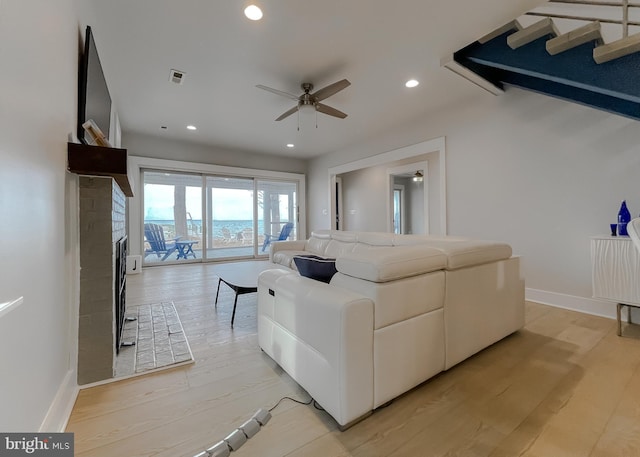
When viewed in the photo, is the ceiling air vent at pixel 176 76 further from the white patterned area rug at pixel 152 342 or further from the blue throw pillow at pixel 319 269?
the blue throw pillow at pixel 319 269

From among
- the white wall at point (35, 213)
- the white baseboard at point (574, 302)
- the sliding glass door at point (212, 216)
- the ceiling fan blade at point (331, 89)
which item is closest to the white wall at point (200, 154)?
the sliding glass door at point (212, 216)

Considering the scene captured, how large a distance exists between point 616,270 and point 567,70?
1.71 metres

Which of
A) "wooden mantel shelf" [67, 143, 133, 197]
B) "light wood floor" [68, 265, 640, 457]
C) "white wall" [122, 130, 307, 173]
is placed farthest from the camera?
"white wall" [122, 130, 307, 173]

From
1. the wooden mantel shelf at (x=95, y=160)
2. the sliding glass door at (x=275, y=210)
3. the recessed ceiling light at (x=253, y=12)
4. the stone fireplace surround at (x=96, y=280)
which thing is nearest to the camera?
the wooden mantel shelf at (x=95, y=160)

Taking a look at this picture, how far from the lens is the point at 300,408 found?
1347 millimetres

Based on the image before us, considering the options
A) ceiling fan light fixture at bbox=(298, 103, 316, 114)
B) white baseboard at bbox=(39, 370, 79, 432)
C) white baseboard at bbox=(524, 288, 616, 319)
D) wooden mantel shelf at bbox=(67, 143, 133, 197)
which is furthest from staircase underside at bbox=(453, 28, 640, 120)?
white baseboard at bbox=(39, 370, 79, 432)

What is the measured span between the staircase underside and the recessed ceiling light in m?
1.99

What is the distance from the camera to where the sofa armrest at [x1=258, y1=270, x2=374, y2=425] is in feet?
3.77

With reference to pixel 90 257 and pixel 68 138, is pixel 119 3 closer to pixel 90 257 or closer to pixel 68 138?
pixel 68 138

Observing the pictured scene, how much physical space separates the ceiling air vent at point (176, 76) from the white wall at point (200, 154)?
108 inches

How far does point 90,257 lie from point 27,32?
110 cm

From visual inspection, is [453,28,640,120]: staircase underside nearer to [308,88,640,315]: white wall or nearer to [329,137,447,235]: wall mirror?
[308,88,640,315]: white wall

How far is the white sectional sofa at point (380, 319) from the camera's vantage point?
1178mm

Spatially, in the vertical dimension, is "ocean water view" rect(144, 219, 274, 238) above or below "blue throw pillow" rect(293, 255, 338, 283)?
above
